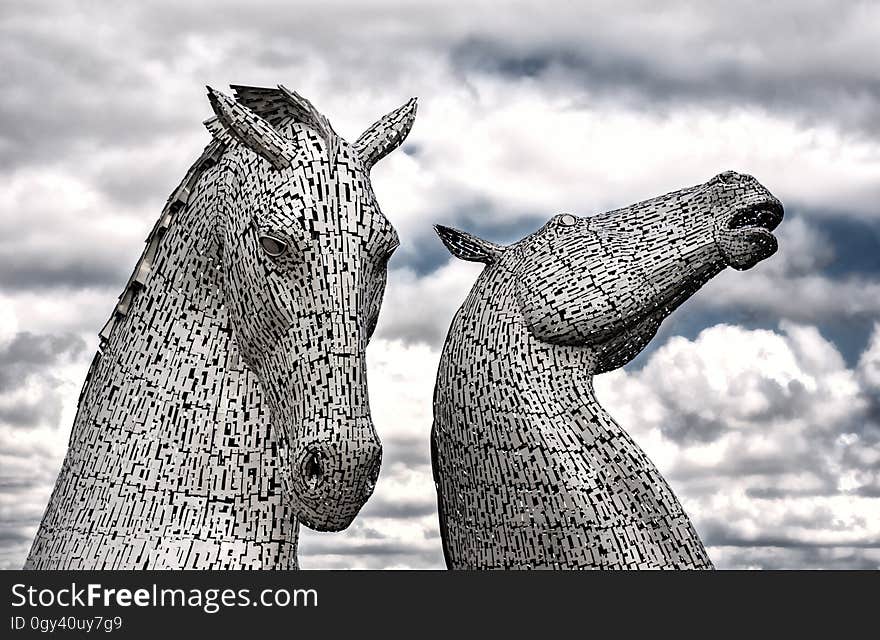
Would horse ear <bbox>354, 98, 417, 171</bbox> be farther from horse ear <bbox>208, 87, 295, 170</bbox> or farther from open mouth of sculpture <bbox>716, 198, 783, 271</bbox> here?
open mouth of sculpture <bbox>716, 198, 783, 271</bbox>

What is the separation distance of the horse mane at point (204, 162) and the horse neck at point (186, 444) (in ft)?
0.32

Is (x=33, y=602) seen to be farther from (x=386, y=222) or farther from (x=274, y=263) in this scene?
(x=386, y=222)

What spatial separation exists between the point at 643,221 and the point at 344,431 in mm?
2200

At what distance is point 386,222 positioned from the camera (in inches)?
129

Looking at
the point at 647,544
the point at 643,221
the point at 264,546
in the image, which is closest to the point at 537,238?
the point at 643,221

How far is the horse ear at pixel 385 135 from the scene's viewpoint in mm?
3494

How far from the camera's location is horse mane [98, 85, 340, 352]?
11.5 ft

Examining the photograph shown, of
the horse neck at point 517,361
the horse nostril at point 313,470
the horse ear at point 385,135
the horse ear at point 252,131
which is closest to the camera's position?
the horse nostril at point 313,470

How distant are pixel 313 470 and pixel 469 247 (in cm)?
208

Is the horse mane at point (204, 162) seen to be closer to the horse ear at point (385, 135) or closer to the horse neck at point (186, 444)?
the horse neck at point (186, 444)

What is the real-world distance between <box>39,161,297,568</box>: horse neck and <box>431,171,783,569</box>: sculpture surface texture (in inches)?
49.8

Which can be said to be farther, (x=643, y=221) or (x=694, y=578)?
(x=643, y=221)

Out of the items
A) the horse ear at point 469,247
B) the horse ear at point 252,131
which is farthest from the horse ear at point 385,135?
the horse ear at point 469,247

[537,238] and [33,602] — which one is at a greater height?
[537,238]
